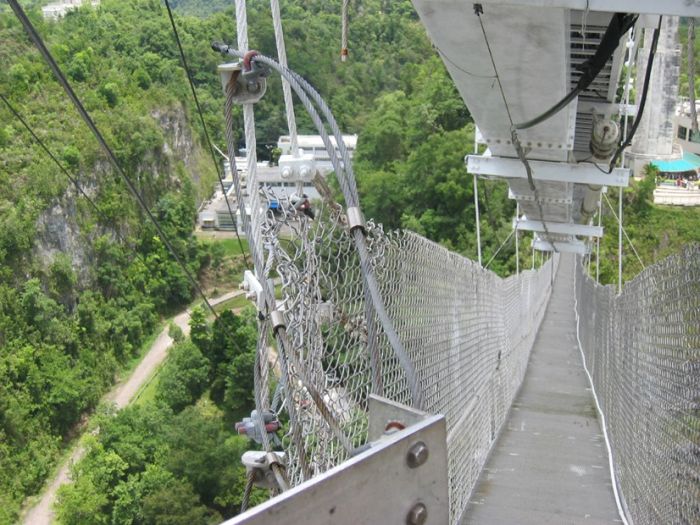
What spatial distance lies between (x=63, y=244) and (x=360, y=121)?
15371 millimetres

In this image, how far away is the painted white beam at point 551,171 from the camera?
4.49 metres

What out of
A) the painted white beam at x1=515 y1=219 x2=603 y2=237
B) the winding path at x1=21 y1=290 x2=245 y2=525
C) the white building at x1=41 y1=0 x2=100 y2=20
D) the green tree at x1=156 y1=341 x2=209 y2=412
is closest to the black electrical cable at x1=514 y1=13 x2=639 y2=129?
the painted white beam at x1=515 y1=219 x2=603 y2=237

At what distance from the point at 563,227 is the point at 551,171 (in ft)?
11.2

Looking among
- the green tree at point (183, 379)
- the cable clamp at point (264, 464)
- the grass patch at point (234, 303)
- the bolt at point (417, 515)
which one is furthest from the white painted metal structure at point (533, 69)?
the grass patch at point (234, 303)

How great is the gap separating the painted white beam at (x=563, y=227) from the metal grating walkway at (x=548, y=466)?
2.45m

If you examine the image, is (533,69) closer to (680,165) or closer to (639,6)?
(639,6)

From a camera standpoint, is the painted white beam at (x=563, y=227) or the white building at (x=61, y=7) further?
the white building at (x=61, y=7)

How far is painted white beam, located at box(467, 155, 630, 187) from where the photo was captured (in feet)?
14.7

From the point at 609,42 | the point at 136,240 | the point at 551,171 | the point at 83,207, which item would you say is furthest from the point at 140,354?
the point at 609,42

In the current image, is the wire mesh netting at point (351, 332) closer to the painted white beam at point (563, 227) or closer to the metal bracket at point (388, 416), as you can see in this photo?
the metal bracket at point (388, 416)

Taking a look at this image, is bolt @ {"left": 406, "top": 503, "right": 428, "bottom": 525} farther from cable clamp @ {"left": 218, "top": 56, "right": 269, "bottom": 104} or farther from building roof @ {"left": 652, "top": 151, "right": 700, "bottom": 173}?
building roof @ {"left": 652, "top": 151, "right": 700, "bottom": 173}

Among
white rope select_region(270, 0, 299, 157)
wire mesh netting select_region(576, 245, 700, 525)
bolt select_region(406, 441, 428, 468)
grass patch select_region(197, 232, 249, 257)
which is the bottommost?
grass patch select_region(197, 232, 249, 257)

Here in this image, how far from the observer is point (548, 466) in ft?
10.3

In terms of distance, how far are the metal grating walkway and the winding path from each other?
1084 cm
